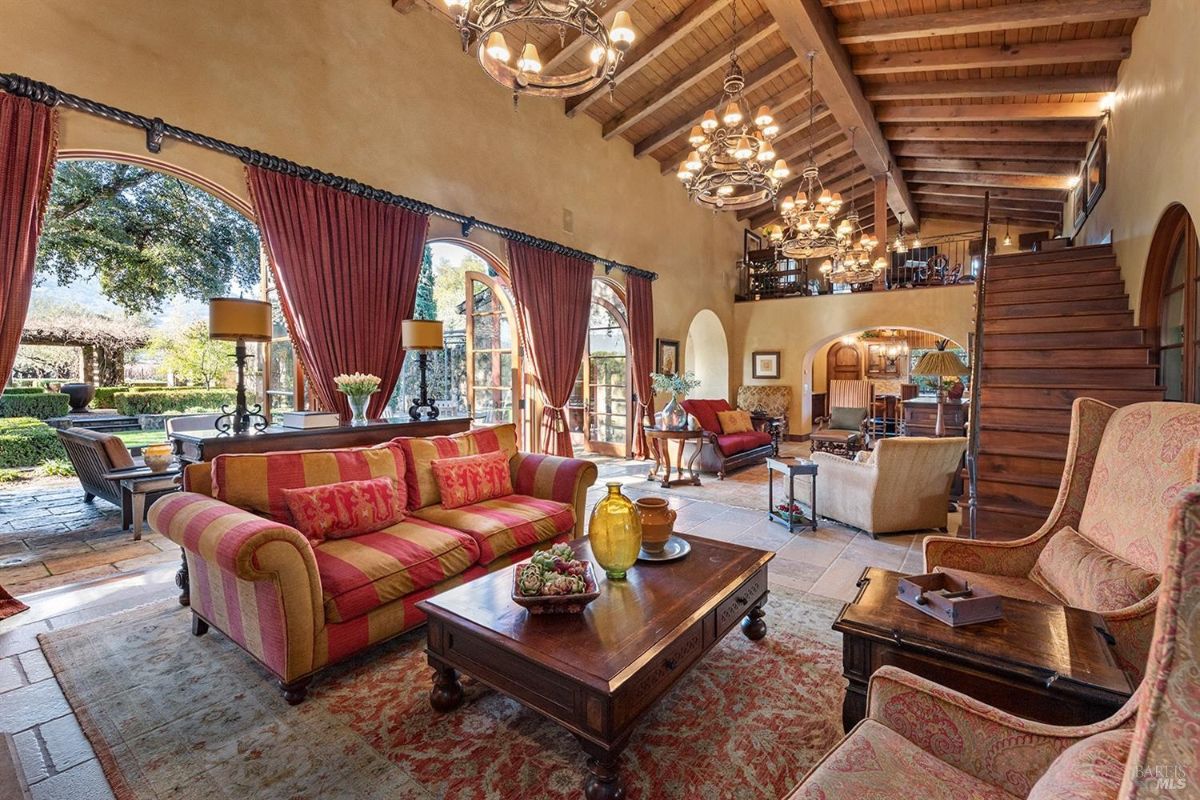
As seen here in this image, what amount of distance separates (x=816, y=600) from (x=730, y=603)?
1.08m

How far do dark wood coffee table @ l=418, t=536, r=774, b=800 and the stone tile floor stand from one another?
3.60 feet

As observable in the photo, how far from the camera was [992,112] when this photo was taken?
641 centimetres

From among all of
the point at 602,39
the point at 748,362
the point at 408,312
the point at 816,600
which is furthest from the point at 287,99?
the point at 748,362

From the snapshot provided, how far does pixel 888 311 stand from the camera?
904 cm

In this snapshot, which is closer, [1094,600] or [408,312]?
[1094,600]

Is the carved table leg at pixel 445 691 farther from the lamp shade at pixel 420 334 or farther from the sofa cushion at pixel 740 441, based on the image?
the sofa cushion at pixel 740 441

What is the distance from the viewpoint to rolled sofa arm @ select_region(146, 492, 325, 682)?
1.90 metres

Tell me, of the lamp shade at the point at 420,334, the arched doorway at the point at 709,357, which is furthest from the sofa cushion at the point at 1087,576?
the arched doorway at the point at 709,357

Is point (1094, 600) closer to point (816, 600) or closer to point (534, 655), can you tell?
point (816, 600)

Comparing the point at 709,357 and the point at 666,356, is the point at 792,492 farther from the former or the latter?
the point at 709,357

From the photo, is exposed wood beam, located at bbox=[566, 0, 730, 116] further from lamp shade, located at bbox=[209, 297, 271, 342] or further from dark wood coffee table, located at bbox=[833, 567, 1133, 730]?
dark wood coffee table, located at bbox=[833, 567, 1133, 730]

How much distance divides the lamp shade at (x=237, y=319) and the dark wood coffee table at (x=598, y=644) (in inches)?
73.9

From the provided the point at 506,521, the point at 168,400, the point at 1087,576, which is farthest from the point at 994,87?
the point at 168,400

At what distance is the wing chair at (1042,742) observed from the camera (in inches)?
21.2
